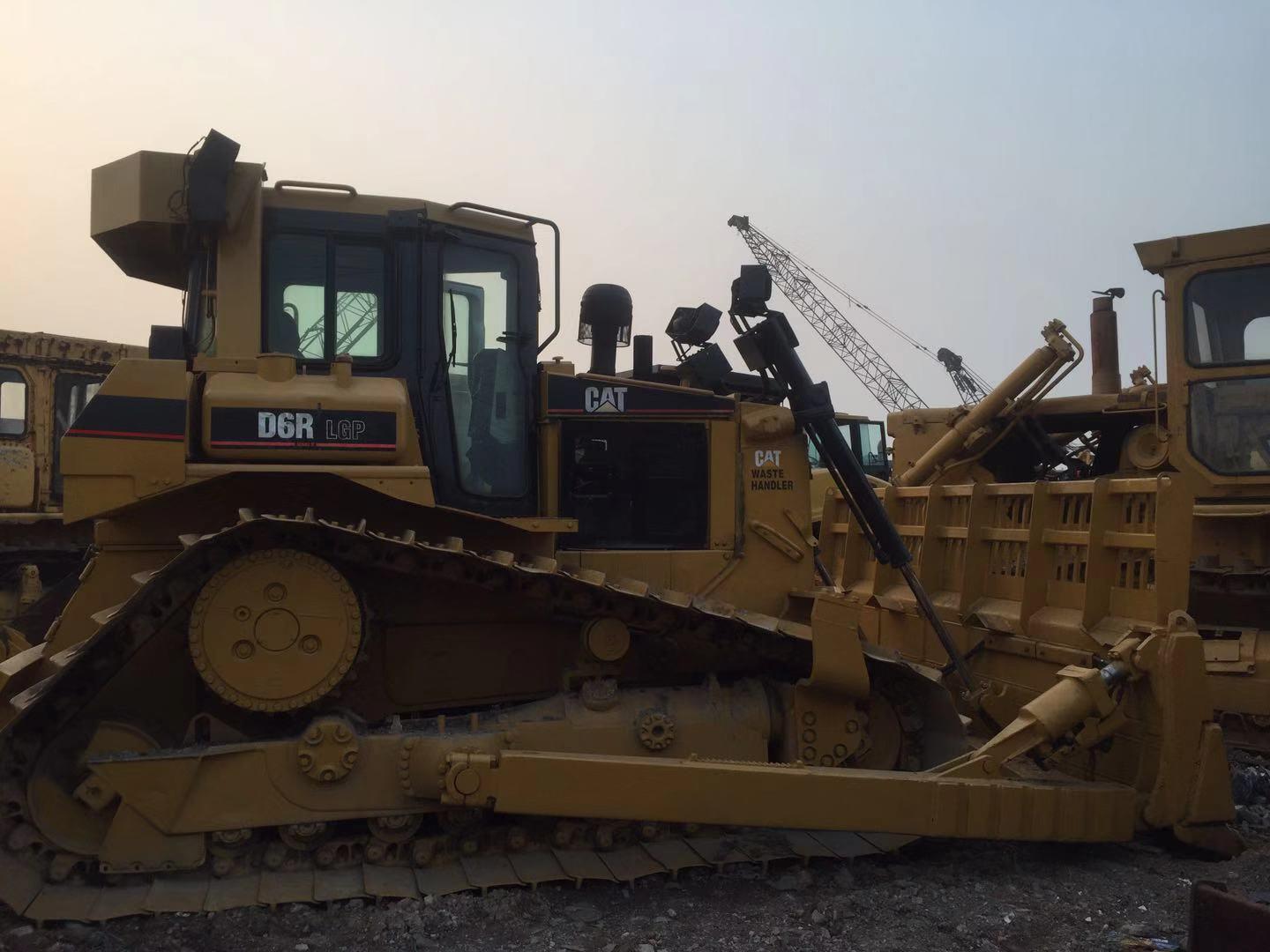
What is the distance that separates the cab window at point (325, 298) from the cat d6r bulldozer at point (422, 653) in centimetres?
2

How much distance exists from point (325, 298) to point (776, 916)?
362 cm

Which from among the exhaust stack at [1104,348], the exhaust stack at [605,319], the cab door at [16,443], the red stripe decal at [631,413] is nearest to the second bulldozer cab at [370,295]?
the red stripe decal at [631,413]

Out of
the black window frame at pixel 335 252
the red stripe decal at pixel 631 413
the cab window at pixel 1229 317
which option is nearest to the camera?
the black window frame at pixel 335 252

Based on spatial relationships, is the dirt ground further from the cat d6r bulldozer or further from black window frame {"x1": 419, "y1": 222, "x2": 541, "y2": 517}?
black window frame {"x1": 419, "y1": 222, "x2": 541, "y2": 517}

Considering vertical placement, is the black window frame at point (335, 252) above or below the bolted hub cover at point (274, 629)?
above

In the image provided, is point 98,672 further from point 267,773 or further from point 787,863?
point 787,863

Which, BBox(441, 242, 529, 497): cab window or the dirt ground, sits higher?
BBox(441, 242, 529, 497): cab window

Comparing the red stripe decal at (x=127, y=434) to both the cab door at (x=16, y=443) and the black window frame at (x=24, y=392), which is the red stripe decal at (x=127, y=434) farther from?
the black window frame at (x=24, y=392)

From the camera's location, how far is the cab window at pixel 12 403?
1438 centimetres

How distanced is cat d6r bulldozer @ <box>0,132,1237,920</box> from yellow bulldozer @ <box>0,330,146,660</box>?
8490mm

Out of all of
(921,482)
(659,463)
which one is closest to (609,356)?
(659,463)

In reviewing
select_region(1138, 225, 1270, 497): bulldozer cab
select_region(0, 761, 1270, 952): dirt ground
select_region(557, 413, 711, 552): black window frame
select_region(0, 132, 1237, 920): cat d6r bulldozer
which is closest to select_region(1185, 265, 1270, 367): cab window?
select_region(1138, 225, 1270, 497): bulldozer cab

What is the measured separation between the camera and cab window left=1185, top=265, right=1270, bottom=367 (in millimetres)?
8242

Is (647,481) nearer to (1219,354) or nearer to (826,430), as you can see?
(826,430)
